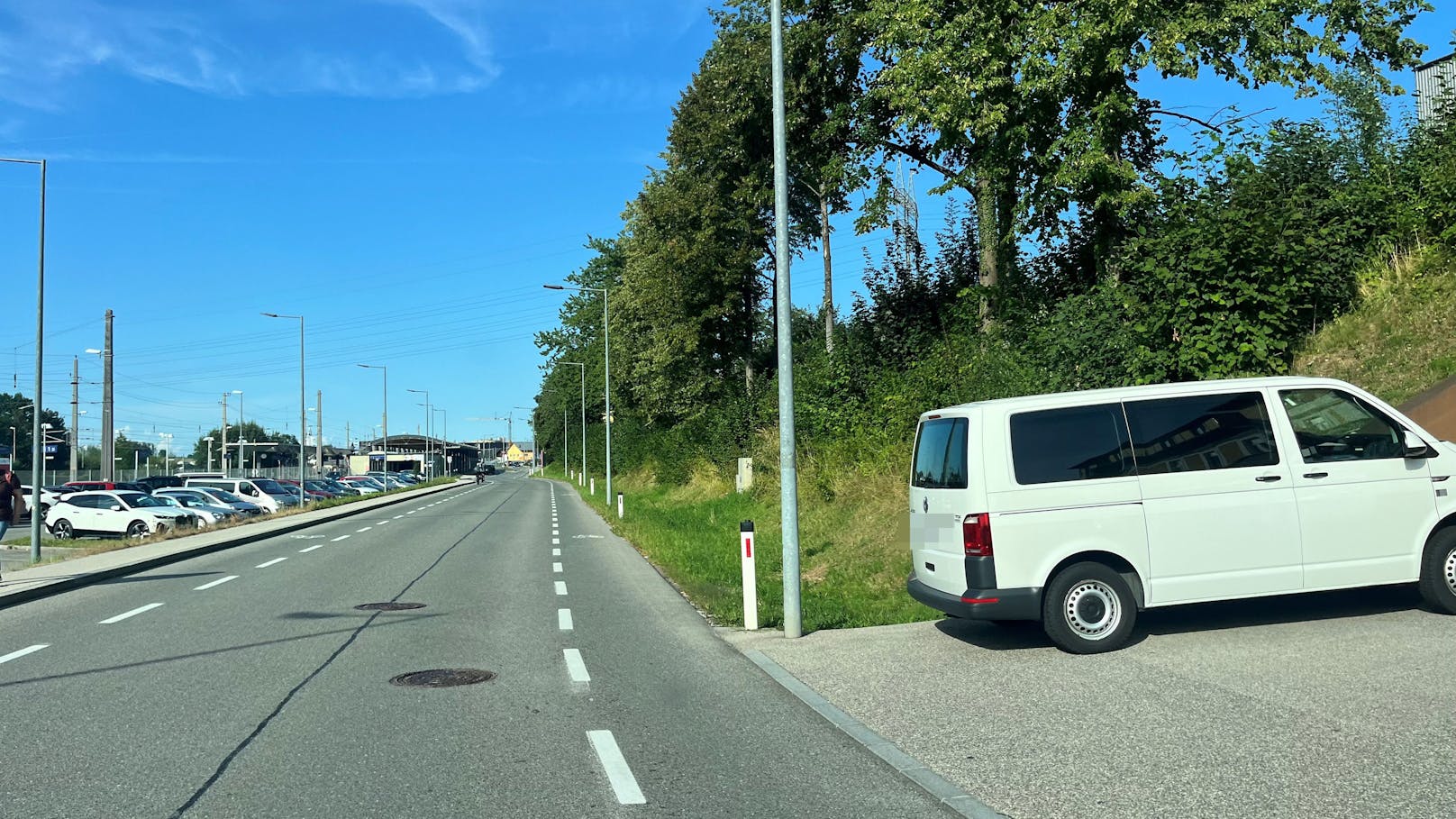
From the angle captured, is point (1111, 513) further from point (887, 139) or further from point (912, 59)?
point (887, 139)

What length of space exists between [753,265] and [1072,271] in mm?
16174

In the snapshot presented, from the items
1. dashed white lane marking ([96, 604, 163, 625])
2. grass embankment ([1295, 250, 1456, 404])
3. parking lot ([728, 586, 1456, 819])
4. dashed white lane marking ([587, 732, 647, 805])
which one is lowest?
dashed white lane marking ([587, 732, 647, 805])

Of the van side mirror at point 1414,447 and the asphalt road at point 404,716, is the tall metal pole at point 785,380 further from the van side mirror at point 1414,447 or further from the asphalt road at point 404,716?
the van side mirror at point 1414,447

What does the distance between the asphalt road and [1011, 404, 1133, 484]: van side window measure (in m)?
2.46

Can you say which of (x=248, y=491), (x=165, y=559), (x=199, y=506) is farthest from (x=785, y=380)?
(x=248, y=491)

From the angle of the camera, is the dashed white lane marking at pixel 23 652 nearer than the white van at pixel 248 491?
Yes

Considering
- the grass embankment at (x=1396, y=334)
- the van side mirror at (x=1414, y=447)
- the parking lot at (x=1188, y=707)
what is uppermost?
Answer: the grass embankment at (x=1396, y=334)

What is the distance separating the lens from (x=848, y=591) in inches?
481

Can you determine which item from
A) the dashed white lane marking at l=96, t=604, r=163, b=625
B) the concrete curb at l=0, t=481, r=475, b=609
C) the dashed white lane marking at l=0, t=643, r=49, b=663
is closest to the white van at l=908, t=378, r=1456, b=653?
the dashed white lane marking at l=0, t=643, r=49, b=663

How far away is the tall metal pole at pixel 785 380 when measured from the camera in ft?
→ 30.8

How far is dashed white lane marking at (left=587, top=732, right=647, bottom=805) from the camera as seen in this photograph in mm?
4883

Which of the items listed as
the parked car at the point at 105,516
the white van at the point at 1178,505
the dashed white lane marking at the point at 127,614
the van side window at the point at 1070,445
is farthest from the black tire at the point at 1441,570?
the parked car at the point at 105,516

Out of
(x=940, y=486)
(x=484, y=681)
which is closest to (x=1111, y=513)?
(x=940, y=486)

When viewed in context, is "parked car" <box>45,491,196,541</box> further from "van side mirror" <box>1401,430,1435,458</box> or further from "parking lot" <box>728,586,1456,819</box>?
"van side mirror" <box>1401,430,1435,458</box>
